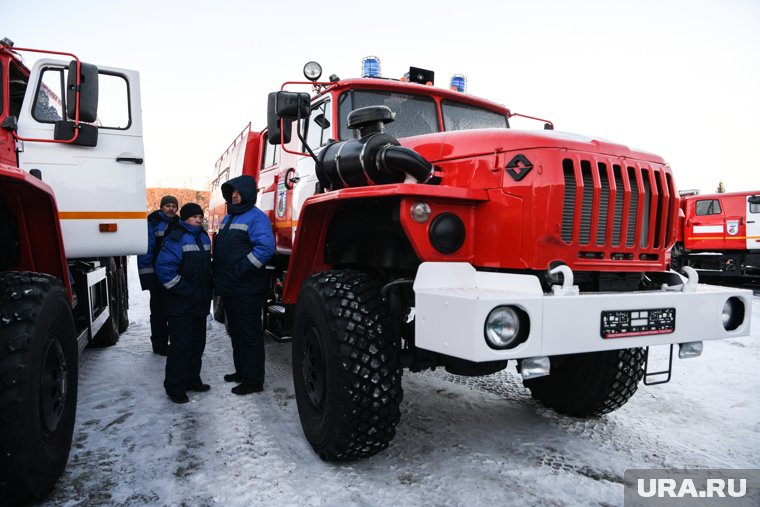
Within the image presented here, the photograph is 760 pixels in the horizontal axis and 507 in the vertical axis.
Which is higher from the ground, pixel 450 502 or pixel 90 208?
pixel 90 208

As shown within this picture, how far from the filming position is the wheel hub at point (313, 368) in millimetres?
3045

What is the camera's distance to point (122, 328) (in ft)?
21.7

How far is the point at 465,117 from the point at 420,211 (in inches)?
76.1

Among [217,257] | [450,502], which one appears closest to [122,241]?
[217,257]

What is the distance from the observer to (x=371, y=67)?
174 inches

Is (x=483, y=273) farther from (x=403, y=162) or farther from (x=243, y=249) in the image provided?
(x=243, y=249)

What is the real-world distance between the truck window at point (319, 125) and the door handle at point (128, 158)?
4.25ft

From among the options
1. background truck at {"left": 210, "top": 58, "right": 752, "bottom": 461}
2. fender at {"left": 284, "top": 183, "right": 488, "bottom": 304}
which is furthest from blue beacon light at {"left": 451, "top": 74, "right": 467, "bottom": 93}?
fender at {"left": 284, "top": 183, "right": 488, "bottom": 304}

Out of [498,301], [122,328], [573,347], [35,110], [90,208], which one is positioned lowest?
[122,328]

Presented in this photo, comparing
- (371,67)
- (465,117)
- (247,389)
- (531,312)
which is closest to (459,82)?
(465,117)

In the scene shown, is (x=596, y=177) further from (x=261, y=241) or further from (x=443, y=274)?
(x=261, y=241)

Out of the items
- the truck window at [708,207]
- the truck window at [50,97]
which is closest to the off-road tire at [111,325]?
the truck window at [50,97]

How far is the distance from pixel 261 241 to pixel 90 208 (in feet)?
4.00

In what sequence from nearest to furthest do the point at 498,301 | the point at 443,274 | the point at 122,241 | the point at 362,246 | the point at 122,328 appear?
the point at 498,301 < the point at 443,274 < the point at 362,246 < the point at 122,241 < the point at 122,328
